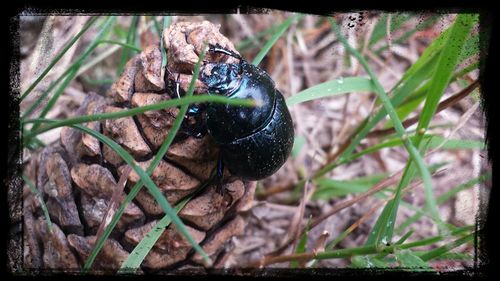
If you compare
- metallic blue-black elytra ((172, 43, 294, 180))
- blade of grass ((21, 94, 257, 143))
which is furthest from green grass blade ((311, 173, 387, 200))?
blade of grass ((21, 94, 257, 143))

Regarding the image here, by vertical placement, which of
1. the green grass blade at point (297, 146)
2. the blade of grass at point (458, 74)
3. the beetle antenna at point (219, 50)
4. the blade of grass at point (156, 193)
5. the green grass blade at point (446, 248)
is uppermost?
the beetle antenna at point (219, 50)

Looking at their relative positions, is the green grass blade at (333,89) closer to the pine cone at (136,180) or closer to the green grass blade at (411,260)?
the pine cone at (136,180)

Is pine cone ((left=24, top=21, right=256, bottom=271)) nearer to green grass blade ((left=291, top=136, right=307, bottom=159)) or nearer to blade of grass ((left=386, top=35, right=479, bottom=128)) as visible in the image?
green grass blade ((left=291, top=136, right=307, bottom=159))

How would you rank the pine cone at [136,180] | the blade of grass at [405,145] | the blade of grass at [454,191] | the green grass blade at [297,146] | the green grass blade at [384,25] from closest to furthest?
the blade of grass at [405,145]
the pine cone at [136,180]
the blade of grass at [454,191]
the green grass blade at [384,25]
the green grass blade at [297,146]

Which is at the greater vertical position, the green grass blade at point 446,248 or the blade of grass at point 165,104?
the blade of grass at point 165,104

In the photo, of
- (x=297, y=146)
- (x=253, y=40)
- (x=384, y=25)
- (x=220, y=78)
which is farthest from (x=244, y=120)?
(x=253, y=40)

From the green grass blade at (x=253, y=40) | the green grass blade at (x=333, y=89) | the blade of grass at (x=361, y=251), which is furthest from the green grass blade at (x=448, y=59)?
the green grass blade at (x=253, y=40)
